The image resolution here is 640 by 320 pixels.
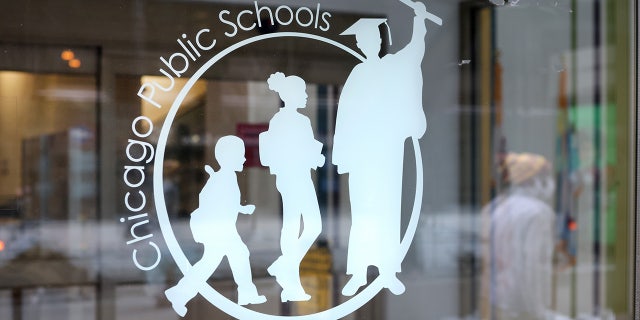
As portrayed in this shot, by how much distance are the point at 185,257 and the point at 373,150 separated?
95cm

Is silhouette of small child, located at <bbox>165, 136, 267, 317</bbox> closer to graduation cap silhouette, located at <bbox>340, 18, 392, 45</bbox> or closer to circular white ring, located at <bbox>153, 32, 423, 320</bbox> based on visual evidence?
circular white ring, located at <bbox>153, 32, 423, 320</bbox>

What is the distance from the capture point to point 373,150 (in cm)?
327

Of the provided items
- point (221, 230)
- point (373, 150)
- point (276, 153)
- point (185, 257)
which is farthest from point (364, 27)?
point (185, 257)

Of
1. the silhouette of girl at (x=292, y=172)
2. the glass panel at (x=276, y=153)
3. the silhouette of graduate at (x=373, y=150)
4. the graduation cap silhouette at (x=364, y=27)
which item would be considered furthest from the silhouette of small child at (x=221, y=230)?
the graduation cap silhouette at (x=364, y=27)

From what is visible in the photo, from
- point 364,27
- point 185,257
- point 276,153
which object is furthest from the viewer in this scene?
point 364,27

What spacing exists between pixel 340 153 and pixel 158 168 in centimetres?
79

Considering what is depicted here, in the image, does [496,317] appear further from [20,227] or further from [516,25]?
[20,227]

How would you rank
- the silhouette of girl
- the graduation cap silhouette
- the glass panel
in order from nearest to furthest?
the glass panel → the silhouette of girl → the graduation cap silhouette

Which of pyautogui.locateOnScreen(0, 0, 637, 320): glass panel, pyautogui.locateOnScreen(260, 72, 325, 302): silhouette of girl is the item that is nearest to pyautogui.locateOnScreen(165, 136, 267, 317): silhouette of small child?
pyautogui.locateOnScreen(0, 0, 637, 320): glass panel

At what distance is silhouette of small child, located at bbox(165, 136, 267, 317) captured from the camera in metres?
3.00

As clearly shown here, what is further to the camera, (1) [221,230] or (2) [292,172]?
(2) [292,172]

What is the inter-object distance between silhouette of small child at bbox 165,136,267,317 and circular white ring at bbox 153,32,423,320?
5cm

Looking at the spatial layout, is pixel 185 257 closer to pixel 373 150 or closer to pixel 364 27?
pixel 373 150

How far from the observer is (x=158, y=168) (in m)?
2.95
